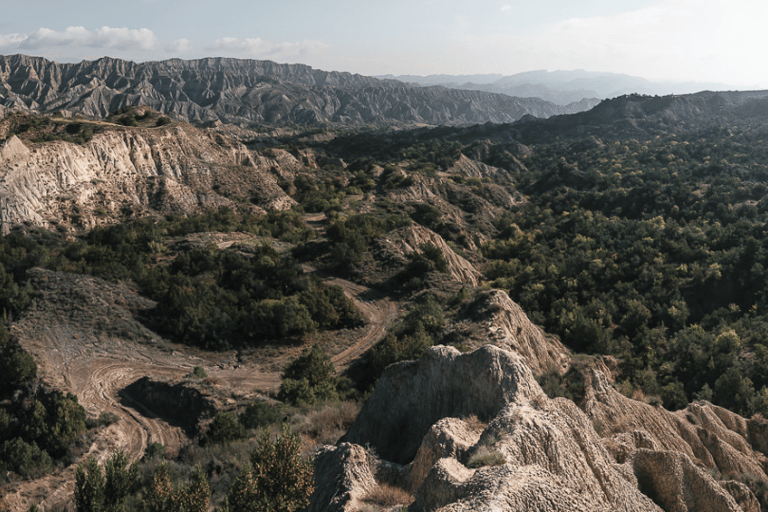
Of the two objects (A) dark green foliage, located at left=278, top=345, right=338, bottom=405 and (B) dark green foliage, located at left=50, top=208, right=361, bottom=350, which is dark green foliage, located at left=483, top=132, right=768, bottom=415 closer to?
(A) dark green foliage, located at left=278, top=345, right=338, bottom=405

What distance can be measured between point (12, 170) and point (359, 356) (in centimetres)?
3532

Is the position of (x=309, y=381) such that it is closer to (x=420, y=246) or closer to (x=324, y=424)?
(x=324, y=424)

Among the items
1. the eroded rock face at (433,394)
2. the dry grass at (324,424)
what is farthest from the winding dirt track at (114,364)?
the eroded rock face at (433,394)

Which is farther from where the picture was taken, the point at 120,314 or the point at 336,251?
the point at 336,251

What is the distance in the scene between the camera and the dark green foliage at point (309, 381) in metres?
20.4

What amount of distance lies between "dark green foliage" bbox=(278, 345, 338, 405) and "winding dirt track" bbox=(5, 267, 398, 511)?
162cm

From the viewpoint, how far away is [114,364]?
76.5 feet

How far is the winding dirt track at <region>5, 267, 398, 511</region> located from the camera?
19.2m

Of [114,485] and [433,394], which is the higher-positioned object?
[433,394]

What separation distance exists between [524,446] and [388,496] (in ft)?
9.61

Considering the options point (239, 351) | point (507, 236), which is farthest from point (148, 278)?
point (507, 236)

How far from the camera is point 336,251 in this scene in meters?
36.7

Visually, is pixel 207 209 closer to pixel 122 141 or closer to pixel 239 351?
pixel 122 141

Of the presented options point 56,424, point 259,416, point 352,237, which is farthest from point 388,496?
point 352,237
